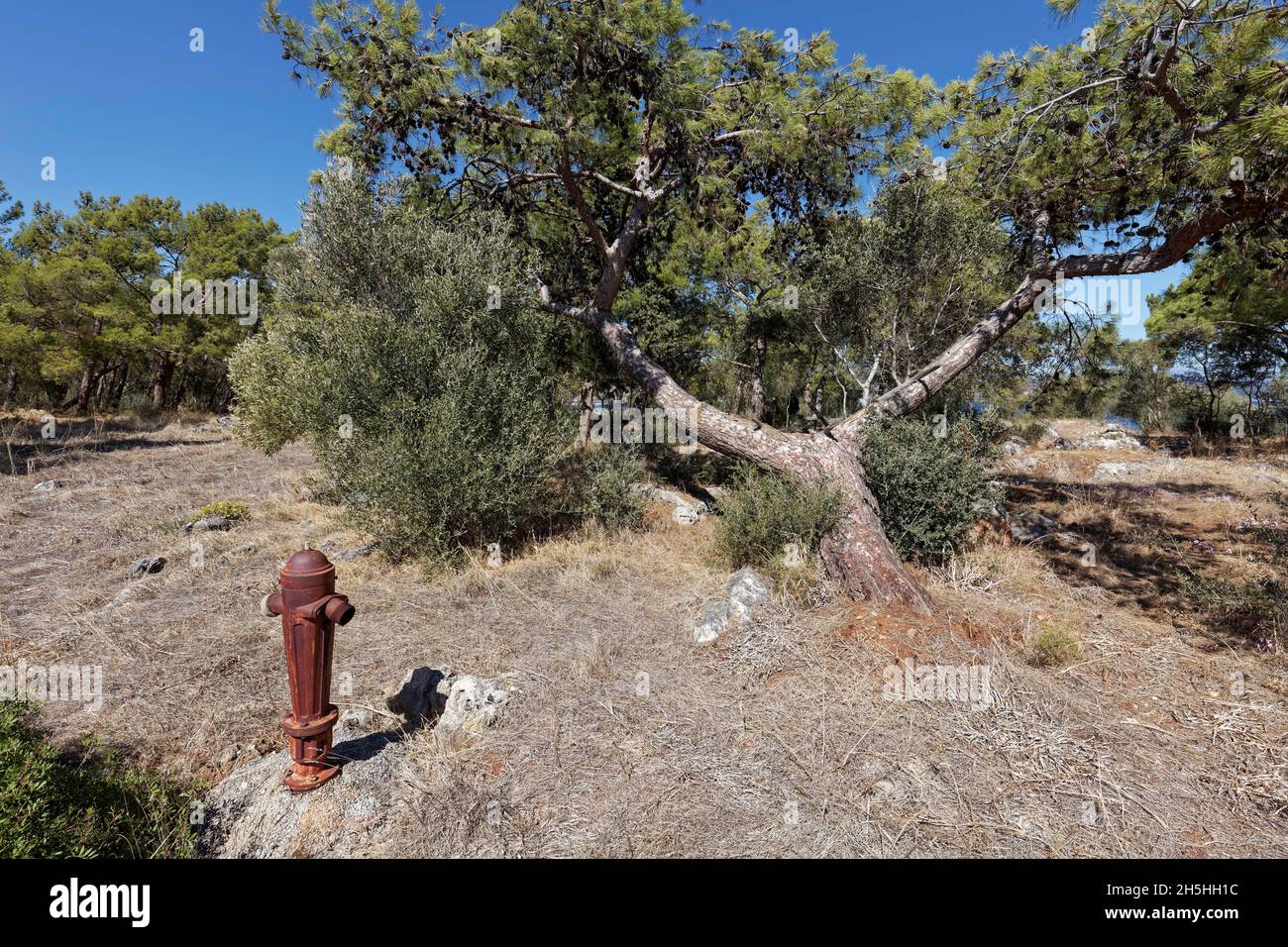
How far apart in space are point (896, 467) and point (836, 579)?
6.87 feet

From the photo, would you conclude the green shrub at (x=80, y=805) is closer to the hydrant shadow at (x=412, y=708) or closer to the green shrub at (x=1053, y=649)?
the hydrant shadow at (x=412, y=708)

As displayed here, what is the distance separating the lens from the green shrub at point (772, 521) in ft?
19.6

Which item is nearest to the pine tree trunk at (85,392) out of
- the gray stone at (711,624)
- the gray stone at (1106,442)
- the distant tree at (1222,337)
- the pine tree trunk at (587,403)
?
the pine tree trunk at (587,403)

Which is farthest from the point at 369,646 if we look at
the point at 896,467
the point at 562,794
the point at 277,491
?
the point at 277,491

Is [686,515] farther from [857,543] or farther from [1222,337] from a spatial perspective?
[1222,337]

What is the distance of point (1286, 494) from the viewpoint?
9508 mm

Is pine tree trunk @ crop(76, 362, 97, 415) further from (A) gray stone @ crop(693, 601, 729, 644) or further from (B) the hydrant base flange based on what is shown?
(A) gray stone @ crop(693, 601, 729, 644)

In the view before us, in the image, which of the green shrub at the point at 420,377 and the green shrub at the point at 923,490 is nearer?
the green shrub at the point at 923,490

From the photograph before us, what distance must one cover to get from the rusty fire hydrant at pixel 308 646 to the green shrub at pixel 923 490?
6120mm

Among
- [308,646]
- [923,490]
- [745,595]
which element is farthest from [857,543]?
[308,646]

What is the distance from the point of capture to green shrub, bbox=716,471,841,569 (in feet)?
19.6

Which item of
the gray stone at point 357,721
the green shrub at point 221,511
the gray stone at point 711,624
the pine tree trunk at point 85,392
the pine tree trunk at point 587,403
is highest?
the pine tree trunk at point 85,392
